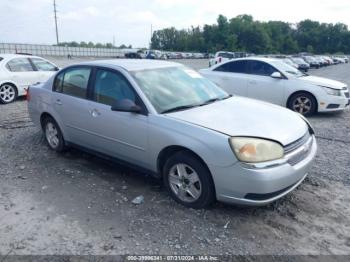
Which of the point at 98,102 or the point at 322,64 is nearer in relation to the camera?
the point at 98,102

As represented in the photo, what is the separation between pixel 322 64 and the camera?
5075cm

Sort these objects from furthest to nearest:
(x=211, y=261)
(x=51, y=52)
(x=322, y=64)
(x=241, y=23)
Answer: (x=241, y=23) → (x=51, y=52) → (x=322, y=64) → (x=211, y=261)

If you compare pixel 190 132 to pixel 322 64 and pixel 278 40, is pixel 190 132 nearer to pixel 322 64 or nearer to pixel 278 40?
pixel 322 64

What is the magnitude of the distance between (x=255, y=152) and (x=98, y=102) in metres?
2.30

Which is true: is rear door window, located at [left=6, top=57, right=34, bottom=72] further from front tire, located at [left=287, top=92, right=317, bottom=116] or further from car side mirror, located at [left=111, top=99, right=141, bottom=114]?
Answer: front tire, located at [left=287, top=92, right=317, bottom=116]

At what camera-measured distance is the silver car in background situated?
328cm

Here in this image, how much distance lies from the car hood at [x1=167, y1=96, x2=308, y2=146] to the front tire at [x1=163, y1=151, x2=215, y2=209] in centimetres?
42

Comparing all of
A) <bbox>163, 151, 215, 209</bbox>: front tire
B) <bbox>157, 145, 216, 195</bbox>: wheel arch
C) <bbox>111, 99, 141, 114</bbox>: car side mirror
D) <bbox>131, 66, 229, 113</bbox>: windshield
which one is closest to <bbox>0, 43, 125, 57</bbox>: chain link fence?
<bbox>131, 66, 229, 113</bbox>: windshield

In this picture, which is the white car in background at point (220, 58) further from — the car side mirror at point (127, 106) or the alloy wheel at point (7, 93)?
the car side mirror at point (127, 106)

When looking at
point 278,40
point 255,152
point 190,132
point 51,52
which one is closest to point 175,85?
point 190,132

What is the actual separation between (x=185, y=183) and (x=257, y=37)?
4178 inches

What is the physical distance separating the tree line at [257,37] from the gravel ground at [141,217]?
97.6 m

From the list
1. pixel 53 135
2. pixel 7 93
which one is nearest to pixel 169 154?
pixel 53 135

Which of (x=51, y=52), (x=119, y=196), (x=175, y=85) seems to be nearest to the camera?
(x=119, y=196)
